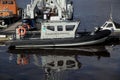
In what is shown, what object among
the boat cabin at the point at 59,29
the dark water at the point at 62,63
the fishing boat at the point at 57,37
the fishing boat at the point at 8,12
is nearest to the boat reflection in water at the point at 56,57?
the dark water at the point at 62,63

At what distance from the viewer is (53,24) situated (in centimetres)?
3272

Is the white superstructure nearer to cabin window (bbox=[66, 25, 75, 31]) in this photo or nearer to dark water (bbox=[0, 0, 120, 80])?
cabin window (bbox=[66, 25, 75, 31])

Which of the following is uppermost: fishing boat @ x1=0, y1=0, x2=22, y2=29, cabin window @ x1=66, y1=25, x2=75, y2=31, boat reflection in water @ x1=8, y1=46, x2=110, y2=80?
cabin window @ x1=66, y1=25, x2=75, y2=31

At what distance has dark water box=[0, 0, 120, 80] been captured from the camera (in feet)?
79.9

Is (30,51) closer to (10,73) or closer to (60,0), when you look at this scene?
(10,73)

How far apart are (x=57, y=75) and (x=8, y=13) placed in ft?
84.5

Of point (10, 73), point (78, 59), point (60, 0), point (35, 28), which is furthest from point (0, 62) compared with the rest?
point (60, 0)

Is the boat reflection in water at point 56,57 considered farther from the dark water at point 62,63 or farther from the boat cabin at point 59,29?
the boat cabin at point 59,29

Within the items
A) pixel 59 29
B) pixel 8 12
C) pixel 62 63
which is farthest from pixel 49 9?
pixel 62 63

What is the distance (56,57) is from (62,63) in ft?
6.28

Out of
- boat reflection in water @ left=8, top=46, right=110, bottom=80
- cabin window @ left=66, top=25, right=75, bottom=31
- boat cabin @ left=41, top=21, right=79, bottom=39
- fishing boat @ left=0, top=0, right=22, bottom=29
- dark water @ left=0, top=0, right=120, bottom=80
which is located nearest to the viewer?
dark water @ left=0, top=0, right=120, bottom=80

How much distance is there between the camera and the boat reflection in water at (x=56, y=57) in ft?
87.0

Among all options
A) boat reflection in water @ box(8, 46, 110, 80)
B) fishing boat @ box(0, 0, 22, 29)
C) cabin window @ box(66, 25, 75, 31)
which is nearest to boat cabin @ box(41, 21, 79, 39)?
cabin window @ box(66, 25, 75, 31)

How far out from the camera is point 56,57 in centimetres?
2984
